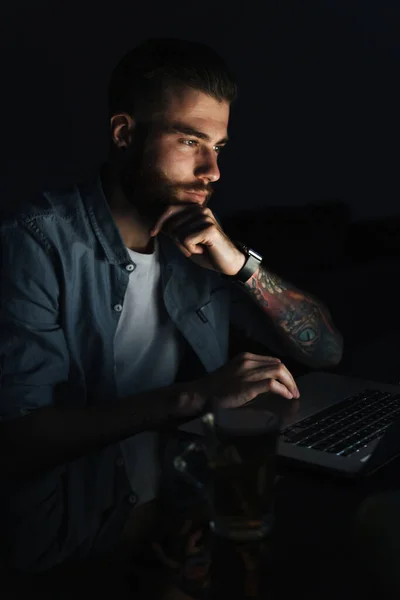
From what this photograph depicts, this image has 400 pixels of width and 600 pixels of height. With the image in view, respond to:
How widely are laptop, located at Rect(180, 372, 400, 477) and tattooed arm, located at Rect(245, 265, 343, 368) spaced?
0.30m

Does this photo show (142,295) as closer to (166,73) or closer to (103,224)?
(103,224)

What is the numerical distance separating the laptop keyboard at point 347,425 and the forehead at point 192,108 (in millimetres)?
669

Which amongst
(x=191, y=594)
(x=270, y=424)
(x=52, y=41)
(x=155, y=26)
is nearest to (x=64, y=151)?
(x=52, y=41)

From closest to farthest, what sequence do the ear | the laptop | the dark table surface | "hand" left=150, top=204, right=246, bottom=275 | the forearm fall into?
1. the dark table surface
2. the laptop
3. the forearm
4. "hand" left=150, top=204, right=246, bottom=275
5. the ear

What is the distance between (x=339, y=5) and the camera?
9.37ft

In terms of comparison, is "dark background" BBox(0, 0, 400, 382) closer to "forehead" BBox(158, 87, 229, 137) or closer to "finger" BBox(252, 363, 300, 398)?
"finger" BBox(252, 363, 300, 398)

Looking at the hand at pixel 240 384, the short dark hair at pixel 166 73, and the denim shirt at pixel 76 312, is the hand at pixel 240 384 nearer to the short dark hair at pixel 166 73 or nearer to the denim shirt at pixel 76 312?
the denim shirt at pixel 76 312

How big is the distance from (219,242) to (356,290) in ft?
3.12

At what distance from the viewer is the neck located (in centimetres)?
156

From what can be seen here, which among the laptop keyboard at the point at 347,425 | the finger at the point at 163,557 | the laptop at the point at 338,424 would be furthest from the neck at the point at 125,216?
the finger at the point at 163,557

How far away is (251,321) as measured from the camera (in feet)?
5.76

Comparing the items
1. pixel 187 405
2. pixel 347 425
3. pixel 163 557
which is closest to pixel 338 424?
pixel 347 425

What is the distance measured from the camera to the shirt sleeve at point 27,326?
46.6 inches

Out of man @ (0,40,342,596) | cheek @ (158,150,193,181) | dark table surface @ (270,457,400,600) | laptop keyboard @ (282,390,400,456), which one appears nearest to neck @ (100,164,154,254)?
man @ (0,40,342,596)
